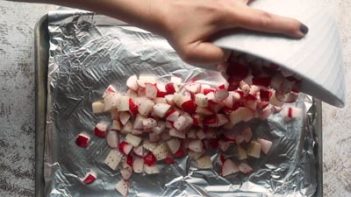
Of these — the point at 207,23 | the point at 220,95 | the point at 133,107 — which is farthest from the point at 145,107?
the point at 207,23

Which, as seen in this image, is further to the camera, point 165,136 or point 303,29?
point 165,136

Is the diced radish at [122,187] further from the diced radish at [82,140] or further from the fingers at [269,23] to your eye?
the fingers at [269,23]

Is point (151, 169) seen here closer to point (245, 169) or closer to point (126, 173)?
point (126, 173)

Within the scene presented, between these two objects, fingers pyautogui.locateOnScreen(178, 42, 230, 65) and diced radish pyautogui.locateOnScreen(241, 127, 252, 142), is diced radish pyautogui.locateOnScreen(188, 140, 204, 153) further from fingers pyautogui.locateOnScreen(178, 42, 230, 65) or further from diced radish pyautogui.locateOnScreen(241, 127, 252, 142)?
fingers pyautogui.locateOnScreen(178, 42, 230, 65)

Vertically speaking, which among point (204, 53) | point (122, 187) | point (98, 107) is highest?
point (204, 53)

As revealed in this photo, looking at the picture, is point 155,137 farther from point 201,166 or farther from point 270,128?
point 270,128

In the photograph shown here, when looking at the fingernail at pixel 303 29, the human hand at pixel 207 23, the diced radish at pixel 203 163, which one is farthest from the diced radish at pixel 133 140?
the fingernail at pixel 303 29
